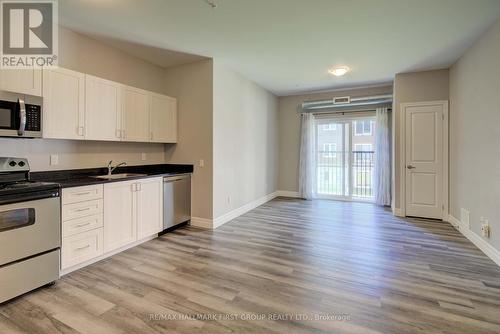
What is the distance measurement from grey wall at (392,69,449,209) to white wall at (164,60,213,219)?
3.52m

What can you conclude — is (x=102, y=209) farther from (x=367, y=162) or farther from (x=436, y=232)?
(x=367, y=162)

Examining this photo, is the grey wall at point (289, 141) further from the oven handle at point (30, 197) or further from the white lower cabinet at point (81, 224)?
the oven handle at point (30, 197)

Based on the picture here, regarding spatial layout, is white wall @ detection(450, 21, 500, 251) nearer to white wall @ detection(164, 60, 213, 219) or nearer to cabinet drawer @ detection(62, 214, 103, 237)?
white wall @ detection(164, 60, 213, 219)

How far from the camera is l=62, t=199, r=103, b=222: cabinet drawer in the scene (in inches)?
98.2

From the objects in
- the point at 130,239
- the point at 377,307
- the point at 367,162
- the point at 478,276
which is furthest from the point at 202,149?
the point at 367,162

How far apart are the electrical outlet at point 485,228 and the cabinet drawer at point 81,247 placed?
455 cm

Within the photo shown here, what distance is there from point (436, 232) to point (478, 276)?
1.51 m

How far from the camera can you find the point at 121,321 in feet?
6.07

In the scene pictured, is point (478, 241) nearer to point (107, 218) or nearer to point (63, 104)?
point (107, 218)

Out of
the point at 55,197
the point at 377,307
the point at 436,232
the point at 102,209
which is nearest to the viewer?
the point at 377,307

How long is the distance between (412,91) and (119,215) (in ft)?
17.3

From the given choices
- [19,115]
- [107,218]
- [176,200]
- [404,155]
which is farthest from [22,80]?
[404,155]

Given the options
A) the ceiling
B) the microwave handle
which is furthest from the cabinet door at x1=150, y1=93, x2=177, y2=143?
the microwave handle

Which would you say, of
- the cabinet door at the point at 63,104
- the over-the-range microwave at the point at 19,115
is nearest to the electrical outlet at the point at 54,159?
the cabinet door at the point at 63,104
